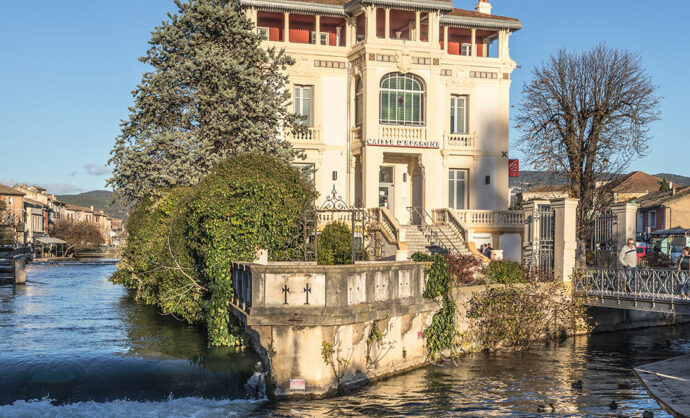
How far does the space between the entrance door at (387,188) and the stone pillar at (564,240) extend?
11.3 m

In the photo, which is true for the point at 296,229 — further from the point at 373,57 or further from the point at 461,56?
the point at 461,56

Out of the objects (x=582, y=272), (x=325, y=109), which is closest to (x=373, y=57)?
(x=325, y=109)

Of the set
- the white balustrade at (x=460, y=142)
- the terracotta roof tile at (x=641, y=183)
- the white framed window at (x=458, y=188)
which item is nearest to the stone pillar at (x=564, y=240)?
the white balustrade at (x=460, y=142)

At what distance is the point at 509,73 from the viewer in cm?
3856

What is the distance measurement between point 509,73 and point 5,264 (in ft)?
102

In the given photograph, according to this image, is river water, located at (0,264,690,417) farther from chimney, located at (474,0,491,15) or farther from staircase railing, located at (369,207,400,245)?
chimney, located at (474,0,491,15)

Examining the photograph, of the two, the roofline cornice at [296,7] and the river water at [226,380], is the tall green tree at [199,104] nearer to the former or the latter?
the roofline cornice at [296,7]

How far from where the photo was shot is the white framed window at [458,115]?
38.2m

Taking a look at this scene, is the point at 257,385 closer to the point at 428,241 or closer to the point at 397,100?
the point at 428,241

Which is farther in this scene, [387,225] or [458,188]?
[458,188]

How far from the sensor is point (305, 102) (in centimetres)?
3634

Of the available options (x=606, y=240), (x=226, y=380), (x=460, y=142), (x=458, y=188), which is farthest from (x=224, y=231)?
(x=458, y=188)

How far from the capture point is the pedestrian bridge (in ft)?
74.9

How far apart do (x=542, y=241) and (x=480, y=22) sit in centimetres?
1438
